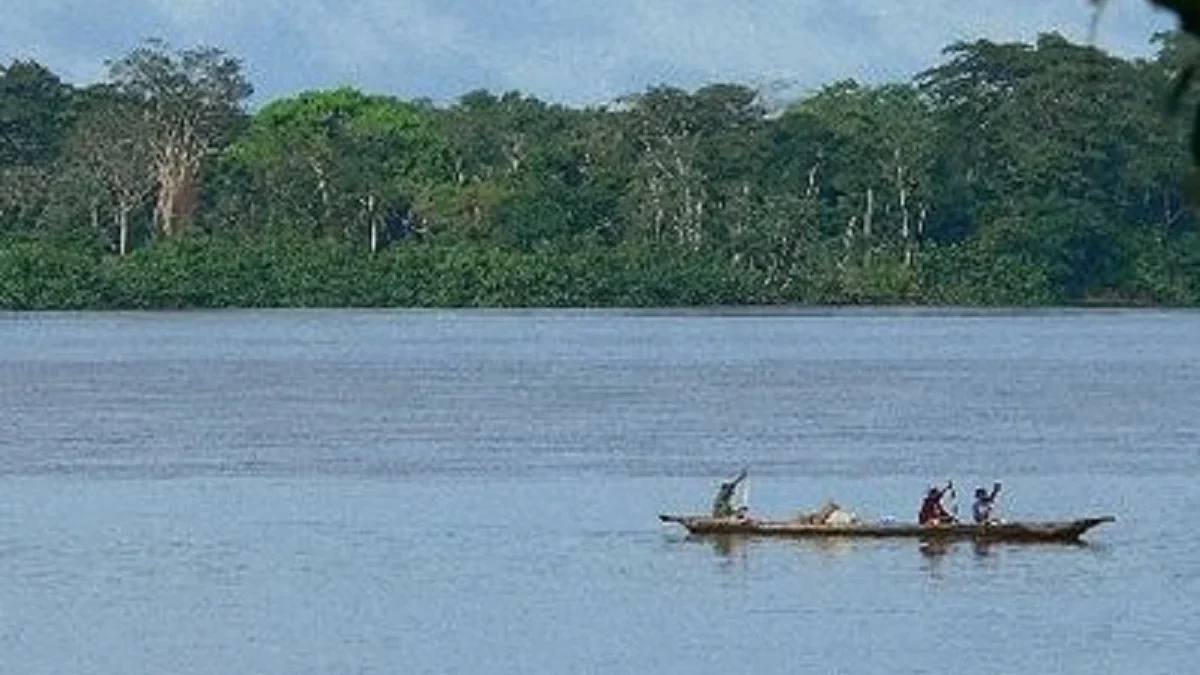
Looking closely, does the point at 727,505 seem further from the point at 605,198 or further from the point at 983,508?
the point at 605,198

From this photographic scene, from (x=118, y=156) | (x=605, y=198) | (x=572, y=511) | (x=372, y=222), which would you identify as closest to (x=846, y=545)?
(x=572, y=511)

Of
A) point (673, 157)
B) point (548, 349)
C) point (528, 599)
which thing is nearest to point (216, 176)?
point (673, 157)

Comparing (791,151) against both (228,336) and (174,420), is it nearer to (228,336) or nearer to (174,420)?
(228,336)

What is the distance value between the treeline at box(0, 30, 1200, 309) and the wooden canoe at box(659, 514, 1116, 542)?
6232cm

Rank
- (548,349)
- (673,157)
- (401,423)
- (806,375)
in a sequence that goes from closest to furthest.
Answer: (401,423) → (806,375) → (548,349) → (673,157)

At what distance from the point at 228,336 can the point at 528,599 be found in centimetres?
7258

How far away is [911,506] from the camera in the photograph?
39.0 meters

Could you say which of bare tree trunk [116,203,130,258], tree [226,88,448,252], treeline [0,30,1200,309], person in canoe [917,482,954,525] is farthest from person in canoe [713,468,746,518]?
bare tree trunk [116,203,130,258]

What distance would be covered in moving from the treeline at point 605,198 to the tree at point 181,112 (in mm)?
86

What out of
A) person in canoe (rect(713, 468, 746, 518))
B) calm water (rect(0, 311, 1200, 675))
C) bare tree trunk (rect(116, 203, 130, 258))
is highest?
bare tree trunk (rect(116, 203, 130, 258))

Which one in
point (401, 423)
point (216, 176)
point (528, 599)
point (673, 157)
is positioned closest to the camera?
point (528, 599)

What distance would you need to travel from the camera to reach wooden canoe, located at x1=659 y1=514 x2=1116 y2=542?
33.6 m

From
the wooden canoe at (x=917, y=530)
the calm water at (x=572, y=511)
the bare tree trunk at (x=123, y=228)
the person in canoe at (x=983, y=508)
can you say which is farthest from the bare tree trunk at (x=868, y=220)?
the person in canoe at (x=983, y=508)

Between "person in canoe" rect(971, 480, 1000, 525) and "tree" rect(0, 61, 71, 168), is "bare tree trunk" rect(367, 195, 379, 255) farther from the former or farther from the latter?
"person in canoe" rect(971, 480, 1000, 525)
